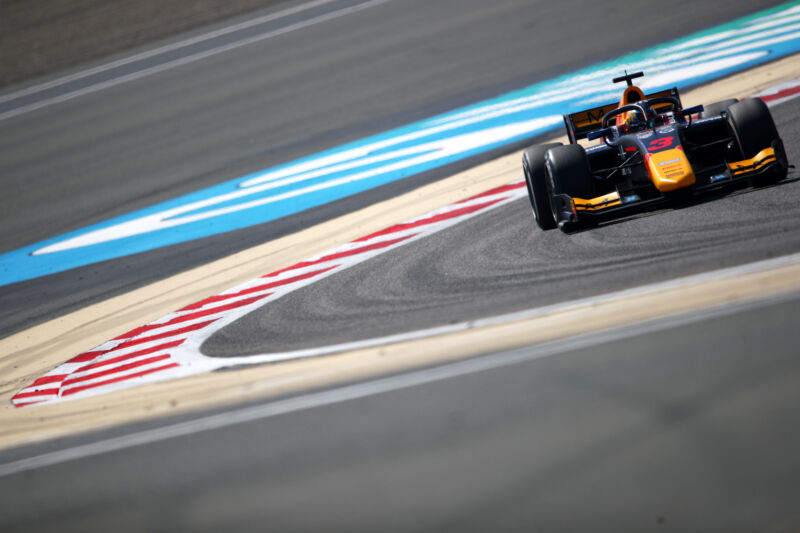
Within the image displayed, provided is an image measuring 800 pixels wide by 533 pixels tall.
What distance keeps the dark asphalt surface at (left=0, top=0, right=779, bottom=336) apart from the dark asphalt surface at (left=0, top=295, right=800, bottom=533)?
230 inches

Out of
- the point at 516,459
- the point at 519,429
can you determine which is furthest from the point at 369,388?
the point at 516,459

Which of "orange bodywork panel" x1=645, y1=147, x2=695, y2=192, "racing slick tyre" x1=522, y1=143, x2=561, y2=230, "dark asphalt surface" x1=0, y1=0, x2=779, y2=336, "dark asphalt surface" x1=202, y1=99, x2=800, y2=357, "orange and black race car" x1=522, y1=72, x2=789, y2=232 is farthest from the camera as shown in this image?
"dark asphalt surface" x1=0, y1=0, x2=779, y2=336

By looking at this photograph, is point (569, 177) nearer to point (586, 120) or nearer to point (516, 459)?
point (586, 120)

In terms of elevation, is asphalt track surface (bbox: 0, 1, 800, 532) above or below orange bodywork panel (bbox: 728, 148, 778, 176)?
below

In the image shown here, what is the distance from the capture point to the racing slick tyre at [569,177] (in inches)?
301

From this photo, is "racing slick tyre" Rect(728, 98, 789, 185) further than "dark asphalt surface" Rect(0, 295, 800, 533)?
Yes

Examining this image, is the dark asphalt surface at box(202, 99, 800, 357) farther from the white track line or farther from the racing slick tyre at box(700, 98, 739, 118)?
the white track line

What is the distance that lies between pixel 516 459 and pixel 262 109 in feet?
43.2

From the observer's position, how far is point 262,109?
16.3 meters

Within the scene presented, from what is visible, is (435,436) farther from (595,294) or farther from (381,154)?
(381,154)

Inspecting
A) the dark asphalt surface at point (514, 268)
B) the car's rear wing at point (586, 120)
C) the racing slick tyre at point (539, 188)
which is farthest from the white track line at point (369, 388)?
the car's rear wing at point (586, 120)

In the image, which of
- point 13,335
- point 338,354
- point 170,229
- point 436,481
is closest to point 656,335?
point 436,481

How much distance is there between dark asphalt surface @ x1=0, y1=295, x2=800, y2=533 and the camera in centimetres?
353

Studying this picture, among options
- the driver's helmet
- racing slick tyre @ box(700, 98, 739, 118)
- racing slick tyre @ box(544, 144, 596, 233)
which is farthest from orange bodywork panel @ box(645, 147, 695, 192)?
racing slick tyre @ box(700, 98, 739, 118)
